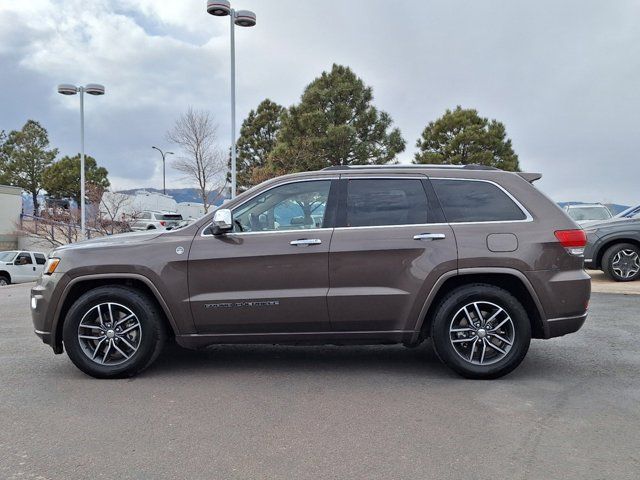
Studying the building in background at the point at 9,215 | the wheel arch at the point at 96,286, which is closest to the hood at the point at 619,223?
the wheel arch at the point at 96,286

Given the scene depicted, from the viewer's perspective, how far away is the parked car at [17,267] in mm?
24781

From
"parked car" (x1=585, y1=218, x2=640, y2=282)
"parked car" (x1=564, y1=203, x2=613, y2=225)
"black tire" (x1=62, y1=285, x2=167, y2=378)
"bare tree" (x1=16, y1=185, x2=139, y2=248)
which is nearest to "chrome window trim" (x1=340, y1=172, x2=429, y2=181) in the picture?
"black tire" (x1=62, y1=285, x2=167, y2=378)

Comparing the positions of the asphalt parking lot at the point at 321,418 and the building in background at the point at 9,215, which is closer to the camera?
the asphalt parking lot at the point at 321,418

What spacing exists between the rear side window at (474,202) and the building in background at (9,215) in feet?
132

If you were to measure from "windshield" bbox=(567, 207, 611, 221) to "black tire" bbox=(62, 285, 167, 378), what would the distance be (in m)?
14.3

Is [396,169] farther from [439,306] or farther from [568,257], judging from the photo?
[568,257]

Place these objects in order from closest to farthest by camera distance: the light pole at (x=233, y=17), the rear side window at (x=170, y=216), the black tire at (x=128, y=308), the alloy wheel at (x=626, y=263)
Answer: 1. the black tire at (x=128, y=308)
2. the alloy wheel at (x=626, y=263)
3. the light pole at (x=233, y=17)
4. the rear side window at (x=170, y=216)

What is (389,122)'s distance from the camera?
27266mm

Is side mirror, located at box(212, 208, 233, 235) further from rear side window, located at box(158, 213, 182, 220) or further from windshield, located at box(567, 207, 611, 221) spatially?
rear side window, located at box(158, 213, 182, 220)

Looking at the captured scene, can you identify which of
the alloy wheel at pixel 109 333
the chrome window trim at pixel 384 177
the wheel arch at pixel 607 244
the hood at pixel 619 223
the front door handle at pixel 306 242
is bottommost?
the alloy wheel at pixel 109 333

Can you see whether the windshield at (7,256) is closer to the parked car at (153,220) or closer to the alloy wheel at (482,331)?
the parked car at (153,220)

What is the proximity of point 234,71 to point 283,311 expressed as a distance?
1299 centimetres

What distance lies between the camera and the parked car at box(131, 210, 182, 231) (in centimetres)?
3365

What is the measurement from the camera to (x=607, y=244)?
11117mm
